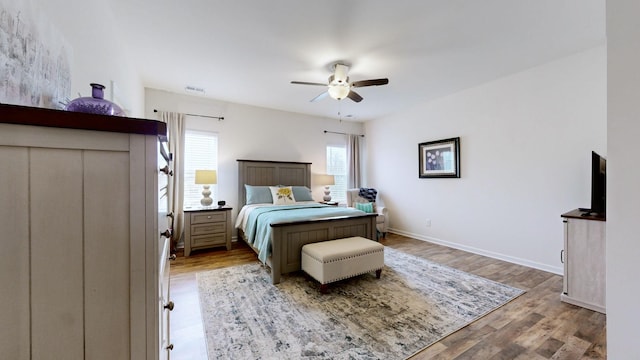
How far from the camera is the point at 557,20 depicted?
87.4 inches

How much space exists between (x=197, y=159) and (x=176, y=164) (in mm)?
354

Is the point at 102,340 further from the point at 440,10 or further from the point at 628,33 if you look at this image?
the point at 440,10

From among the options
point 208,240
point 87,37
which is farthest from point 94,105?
point 208,240

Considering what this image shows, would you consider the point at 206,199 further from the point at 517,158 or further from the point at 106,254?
the point at 517,158


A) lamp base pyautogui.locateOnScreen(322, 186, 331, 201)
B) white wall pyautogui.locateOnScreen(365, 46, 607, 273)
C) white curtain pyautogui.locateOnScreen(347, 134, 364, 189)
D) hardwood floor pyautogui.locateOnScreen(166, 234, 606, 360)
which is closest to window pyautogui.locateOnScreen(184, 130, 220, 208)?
hardwood floor pyautogui.locateOnScreen(166, 234, 606, 360)

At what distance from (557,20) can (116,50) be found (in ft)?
13.6

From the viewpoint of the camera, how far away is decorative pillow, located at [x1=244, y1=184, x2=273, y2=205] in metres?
4.22

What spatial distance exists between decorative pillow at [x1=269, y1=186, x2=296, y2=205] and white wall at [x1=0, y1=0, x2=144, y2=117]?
238cm

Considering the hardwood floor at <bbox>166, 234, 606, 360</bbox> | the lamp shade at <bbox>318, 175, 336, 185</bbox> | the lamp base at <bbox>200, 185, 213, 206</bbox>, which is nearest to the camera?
the hardwood floor at <bbox>166, 234, 606, 360</bbox>

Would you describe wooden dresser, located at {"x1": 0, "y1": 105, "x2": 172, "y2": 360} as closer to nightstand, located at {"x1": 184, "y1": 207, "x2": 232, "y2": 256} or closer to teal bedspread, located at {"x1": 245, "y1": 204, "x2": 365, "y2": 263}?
teal bedspread, located at {"x1": 245, "y1": 204, "x2": 365, "y2": 263}

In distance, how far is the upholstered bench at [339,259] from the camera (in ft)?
8.00

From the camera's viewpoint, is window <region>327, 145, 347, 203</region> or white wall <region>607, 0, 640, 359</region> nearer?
white wall <region>607, 0, 640, 359</region>

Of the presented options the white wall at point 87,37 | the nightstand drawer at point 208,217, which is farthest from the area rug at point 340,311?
the white wall at point 87,37

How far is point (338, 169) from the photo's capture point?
5844 mm
